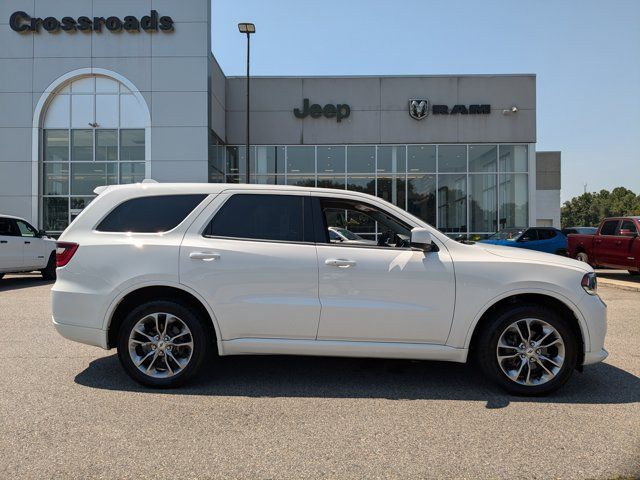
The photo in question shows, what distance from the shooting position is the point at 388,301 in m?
4.27

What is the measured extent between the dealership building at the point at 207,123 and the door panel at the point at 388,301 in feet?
54.4

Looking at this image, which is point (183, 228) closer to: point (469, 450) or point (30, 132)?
point (469, 450)

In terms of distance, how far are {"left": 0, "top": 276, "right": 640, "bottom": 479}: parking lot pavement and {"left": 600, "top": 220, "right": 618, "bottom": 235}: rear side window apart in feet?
33.6

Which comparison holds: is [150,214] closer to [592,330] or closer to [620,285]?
[592,330]

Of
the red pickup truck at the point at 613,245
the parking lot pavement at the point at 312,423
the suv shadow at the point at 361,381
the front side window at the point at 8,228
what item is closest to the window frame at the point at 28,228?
the front side window at the point at 8,228

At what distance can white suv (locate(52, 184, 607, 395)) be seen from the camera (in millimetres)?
4266

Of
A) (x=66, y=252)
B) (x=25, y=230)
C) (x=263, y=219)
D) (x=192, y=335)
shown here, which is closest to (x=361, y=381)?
(x=192, y=335)

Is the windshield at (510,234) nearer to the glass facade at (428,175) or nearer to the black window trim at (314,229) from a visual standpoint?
the glass facade at (428,175)

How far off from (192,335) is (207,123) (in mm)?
16937

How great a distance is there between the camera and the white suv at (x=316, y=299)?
4.27m

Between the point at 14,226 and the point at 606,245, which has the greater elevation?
the point at 14,226

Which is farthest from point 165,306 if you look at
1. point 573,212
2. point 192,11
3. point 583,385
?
point 573,212

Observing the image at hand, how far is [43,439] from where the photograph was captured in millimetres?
3387

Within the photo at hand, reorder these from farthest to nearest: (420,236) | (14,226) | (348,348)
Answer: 1. (14,226)
2. (348,348)
3. (420,236)
